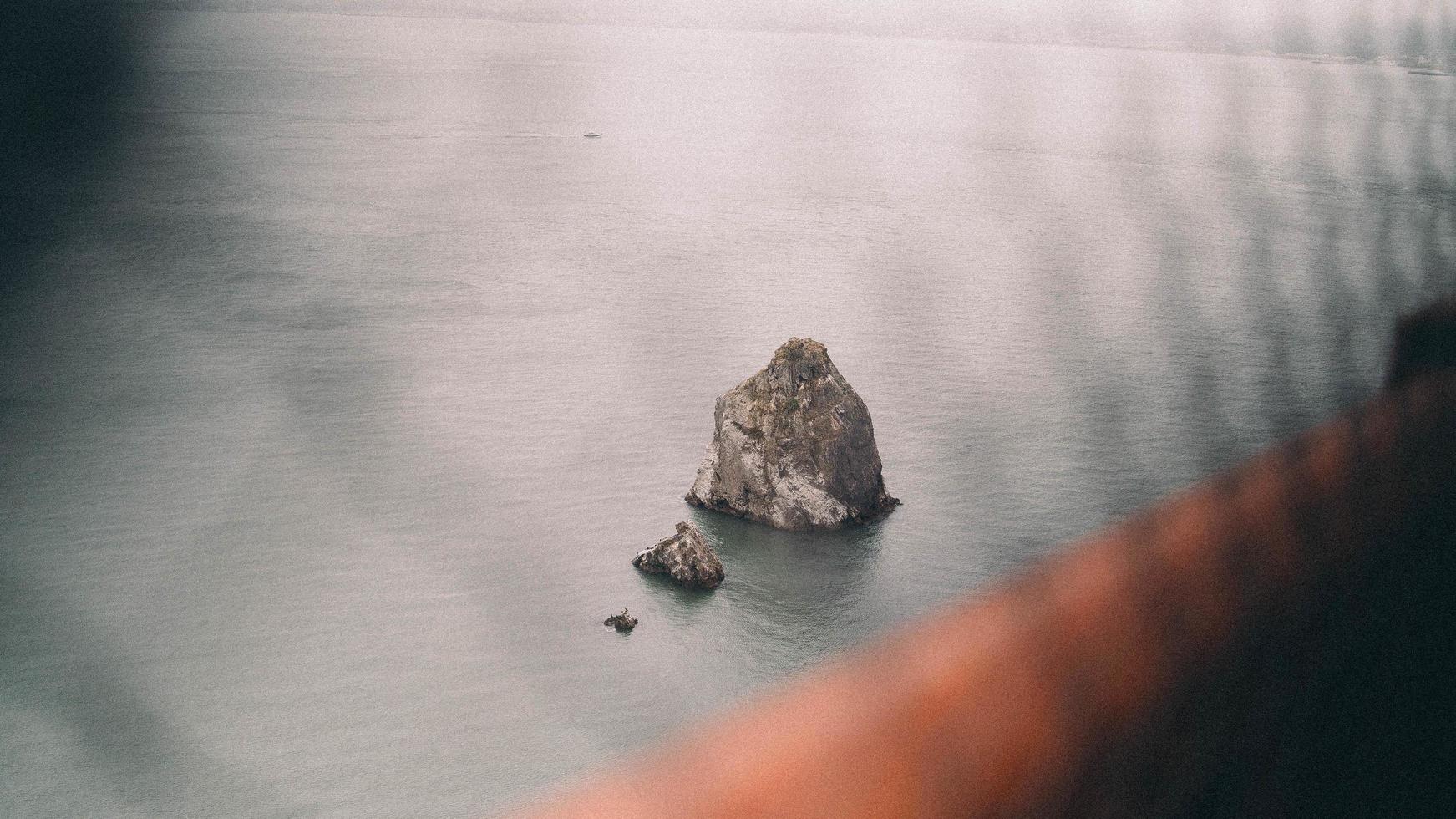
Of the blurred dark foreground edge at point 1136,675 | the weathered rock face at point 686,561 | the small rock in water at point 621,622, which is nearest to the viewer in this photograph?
the blurred dark foreground edge at point 1136,675

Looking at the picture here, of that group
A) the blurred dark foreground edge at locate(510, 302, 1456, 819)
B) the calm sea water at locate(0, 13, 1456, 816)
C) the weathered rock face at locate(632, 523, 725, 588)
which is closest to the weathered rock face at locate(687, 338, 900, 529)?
the calm sea water at locate(0, 13, 1456, 816)

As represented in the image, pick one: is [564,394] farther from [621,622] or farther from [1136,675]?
[1136,675]

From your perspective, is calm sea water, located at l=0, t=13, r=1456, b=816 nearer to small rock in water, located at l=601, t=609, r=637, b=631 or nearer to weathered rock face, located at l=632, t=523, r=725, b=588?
small rock in water, located at l=601, t=609, r=637, b=631

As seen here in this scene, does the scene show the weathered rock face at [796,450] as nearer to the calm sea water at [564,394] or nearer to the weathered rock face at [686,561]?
the calm sea water at [564,394]

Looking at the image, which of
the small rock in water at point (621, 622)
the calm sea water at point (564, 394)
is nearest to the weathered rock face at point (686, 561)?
the calm sea water at point (564, 394)

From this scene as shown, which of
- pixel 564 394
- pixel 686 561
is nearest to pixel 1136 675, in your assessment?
pixel 686 561

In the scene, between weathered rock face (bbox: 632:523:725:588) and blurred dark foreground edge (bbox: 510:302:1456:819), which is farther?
→ weathered rock face (bbox: 632:523:725:588)
